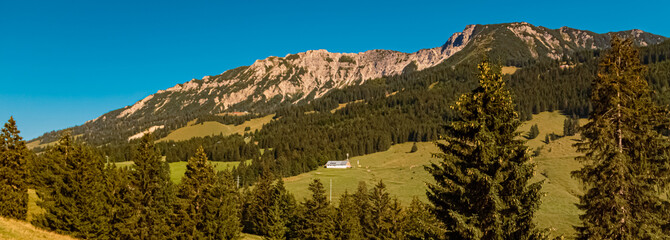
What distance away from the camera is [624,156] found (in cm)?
2133

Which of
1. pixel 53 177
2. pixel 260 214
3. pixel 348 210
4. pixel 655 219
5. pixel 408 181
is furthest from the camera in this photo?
pixel 408 181

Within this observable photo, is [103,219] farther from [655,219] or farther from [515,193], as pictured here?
[655,219]

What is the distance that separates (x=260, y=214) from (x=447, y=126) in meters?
61.4

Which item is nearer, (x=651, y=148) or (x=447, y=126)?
(x=447, y=126)

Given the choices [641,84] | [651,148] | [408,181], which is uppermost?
[641,84]

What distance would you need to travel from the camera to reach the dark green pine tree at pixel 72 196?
115ft

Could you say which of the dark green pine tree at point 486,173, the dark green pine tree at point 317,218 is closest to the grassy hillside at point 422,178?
the dark green pine tree at point 317,218

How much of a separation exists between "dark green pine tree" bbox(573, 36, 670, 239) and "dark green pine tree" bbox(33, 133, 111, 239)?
1580 inches

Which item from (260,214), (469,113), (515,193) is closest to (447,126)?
(469,113)

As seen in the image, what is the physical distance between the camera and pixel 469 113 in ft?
65.1

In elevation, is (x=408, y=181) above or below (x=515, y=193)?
below

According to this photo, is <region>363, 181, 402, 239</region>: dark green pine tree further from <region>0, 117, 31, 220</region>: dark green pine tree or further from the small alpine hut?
the small alpine hut

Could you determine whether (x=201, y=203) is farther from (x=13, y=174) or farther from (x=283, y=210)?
(x=283, y=210)

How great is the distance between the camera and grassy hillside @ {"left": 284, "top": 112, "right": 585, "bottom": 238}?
88500mm
